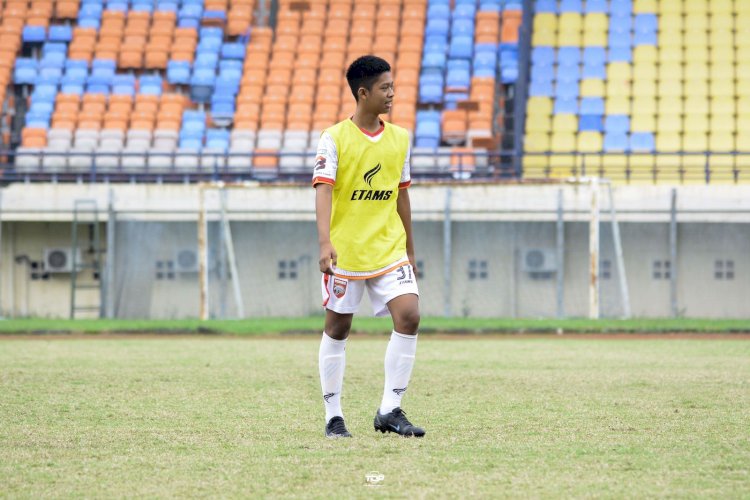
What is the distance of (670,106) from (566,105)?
253 cm

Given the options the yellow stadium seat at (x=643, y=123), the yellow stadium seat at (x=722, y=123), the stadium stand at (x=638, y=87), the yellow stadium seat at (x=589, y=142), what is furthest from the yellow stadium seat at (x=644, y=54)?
the yellow stadium seat at (x=589, y=142)

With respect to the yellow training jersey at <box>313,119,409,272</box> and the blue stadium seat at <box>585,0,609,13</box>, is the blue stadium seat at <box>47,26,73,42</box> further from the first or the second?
the yellow training jersey at <box>313,119,409,272</box>

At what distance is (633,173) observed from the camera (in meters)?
28.1

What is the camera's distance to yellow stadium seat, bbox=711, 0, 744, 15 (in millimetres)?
32656

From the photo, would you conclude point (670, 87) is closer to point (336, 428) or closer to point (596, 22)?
point (596, 22)

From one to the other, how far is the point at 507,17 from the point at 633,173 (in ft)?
22.6

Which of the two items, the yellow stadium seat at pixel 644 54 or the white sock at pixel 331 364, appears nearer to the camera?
the white sock at pixel 331 364

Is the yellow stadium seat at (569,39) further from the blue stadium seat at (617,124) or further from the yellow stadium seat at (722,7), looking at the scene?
the yellow stadium seat at (722,7)

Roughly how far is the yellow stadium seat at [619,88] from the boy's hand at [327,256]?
24.6m

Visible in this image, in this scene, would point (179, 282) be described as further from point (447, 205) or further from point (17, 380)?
point (17, 380)

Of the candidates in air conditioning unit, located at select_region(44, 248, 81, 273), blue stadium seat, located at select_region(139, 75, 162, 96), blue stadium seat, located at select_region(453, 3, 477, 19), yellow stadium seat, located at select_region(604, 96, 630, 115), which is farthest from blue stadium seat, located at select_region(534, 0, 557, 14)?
air conditioning unit, located at select_region(44, 248, 81, 273)

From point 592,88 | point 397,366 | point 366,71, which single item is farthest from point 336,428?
point 592,88

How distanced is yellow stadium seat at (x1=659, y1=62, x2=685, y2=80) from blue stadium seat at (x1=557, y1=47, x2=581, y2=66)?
2.14 meters

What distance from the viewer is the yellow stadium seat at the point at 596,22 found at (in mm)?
32812
